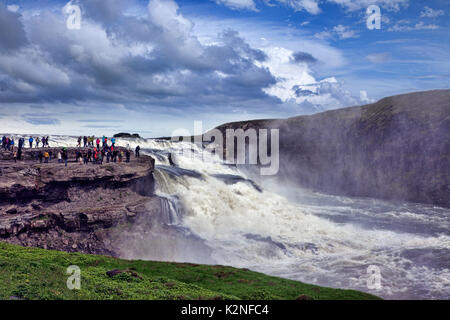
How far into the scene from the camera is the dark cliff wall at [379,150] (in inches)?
2372

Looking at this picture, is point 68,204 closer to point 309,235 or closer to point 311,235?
point 309,235

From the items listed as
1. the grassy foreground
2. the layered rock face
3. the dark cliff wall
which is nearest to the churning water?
the layered rock face

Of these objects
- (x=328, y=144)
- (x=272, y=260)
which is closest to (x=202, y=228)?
(x=272, y=260)

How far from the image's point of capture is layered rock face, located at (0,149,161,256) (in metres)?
28.3

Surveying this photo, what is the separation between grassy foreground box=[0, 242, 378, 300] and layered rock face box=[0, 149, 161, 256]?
19.2 ft

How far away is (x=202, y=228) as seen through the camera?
1423 inches

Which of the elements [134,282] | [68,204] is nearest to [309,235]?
[134,282]

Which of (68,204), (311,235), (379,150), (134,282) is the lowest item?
(311,235)

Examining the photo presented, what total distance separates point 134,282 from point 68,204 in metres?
16.9

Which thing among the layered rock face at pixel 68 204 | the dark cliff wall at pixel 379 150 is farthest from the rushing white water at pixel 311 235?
the dark cliff wall at pixel 379 150

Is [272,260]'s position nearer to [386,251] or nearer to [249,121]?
[386,251]

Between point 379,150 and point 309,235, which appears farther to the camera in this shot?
point 379,150

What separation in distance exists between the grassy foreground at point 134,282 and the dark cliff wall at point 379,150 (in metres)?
46.1

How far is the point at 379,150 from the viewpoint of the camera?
68.6 metres
